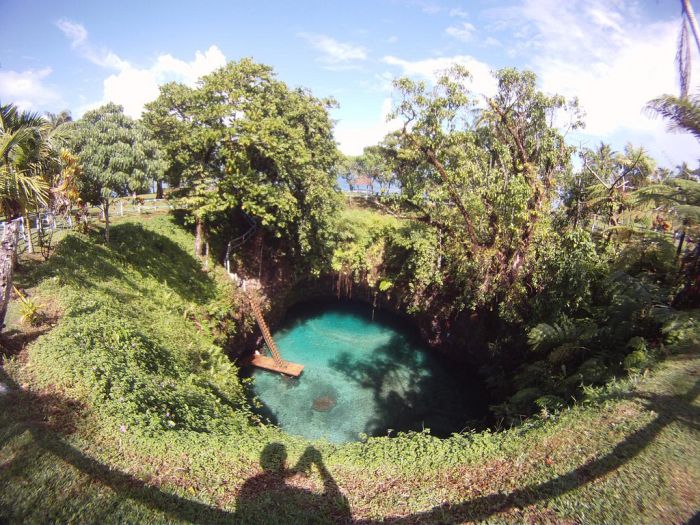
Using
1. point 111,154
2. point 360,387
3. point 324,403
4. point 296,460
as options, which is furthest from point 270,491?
Result: point 111,154

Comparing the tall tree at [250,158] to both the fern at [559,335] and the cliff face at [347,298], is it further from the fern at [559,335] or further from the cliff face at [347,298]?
the fern at [559,335]

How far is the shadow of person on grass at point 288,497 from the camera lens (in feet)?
14.5

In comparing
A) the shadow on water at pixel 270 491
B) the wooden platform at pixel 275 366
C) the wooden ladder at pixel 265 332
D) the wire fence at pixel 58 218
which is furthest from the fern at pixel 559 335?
the wire fence at pixel 58 218

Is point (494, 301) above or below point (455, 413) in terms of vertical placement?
above

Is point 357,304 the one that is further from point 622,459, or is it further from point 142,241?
point 622,459

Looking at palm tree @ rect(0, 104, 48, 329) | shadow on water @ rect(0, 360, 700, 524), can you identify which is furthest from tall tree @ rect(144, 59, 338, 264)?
shadow on water @ rect(0, 360, 700, 524)

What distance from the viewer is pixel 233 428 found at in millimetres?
6703

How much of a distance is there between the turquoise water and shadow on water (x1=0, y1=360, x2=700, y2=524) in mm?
4444

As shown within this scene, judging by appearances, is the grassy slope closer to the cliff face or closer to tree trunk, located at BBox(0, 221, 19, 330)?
tree trunk, located at BBox(0, 221, 19, 330)

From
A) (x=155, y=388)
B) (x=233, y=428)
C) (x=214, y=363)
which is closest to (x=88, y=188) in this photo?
(x=214, y=363)

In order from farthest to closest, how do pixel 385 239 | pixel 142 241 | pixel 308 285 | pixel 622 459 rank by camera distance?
pixel 308 285
pixel 385 239
pixel 142 241
pixel 622 459

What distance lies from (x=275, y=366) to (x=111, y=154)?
9.79 m

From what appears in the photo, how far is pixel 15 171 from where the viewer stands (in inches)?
238

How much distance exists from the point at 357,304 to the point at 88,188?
15068mm
